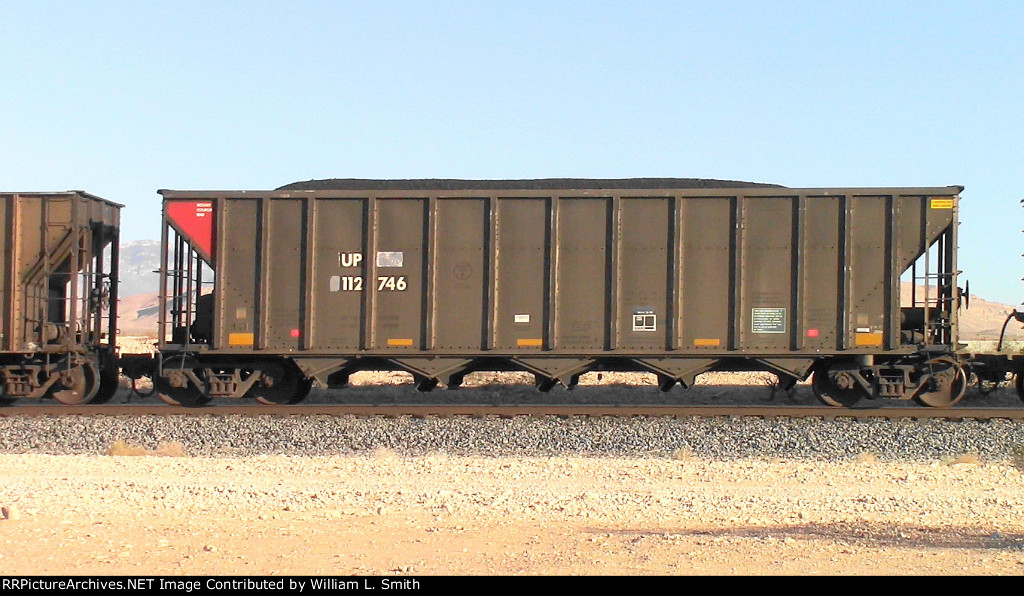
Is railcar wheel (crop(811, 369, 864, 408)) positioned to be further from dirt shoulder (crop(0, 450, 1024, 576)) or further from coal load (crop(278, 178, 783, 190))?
dirt shoulder (crop(0, 450, 1024, 576))


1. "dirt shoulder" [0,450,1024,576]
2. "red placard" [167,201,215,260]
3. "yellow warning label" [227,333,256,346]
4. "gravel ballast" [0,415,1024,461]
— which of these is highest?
"red placard" [167,201,215,260]

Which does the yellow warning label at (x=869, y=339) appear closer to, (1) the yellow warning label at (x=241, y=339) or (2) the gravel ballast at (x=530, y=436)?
(2) the gravel ballast at (x=530, y=436)

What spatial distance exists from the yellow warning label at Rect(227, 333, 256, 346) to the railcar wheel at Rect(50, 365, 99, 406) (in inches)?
97.9

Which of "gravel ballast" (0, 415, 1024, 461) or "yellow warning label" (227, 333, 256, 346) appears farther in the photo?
"yellow warning label" (227, 333, 256, 346)

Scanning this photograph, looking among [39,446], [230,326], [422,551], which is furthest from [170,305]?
[422,551]

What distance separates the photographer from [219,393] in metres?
14.8

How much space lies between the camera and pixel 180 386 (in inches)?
586

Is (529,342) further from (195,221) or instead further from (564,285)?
(195,221)

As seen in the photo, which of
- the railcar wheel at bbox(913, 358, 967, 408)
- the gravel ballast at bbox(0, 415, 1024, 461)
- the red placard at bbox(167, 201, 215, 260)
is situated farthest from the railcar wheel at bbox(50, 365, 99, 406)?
the railcar wheel at bbox(913, 358, 967, 408)

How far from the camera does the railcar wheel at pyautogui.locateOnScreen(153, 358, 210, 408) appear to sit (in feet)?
48.6

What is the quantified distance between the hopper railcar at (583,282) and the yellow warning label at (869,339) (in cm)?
2

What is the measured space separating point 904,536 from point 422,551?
3.18 meters

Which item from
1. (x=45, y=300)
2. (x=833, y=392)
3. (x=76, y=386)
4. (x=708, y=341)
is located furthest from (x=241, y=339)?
(x=833, y=392)
